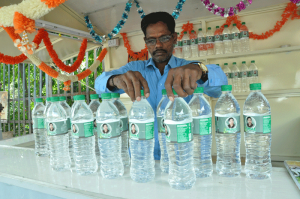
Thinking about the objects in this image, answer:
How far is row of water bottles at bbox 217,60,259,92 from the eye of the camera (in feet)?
8.66

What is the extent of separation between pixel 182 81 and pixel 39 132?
3.84ft

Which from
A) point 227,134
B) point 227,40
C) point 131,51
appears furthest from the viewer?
point 131,51

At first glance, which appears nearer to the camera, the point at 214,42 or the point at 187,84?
the point at 187,84

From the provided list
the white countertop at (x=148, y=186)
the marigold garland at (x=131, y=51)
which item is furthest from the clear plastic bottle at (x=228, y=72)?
the white countertop at (x=148, y=186)

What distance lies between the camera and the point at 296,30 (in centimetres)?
253

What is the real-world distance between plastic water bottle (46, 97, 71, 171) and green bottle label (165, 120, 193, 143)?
58cm

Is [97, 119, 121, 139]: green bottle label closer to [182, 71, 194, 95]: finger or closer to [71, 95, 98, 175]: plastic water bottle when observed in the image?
[71, 95, 98, 175]: plastic water bottle

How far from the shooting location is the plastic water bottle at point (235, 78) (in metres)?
2.69

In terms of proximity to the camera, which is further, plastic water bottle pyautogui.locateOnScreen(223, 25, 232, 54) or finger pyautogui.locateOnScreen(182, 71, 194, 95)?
plastic water bottle pyautogui.locateOnScreen(223, 25, 232, 54)

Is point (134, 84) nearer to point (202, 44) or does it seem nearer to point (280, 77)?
point (202, 44)

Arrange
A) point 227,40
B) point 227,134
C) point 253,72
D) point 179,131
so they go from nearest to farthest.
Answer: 1. point 179,131
2. point 227,134
3. point 253,72
4. point 227,40

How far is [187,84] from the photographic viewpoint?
778mm

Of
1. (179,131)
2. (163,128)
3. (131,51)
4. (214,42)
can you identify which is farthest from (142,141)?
(131,51)

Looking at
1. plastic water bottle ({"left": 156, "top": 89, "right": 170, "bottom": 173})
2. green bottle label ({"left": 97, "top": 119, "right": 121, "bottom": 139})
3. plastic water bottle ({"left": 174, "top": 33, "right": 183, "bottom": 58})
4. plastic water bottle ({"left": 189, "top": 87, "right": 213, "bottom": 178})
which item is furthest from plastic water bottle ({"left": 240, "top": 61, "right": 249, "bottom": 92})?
green bottle label ({"left": 97, "top": 119, "right": 121, "bottom": 139})
